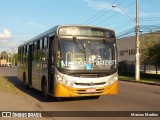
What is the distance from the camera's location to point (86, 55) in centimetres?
1414

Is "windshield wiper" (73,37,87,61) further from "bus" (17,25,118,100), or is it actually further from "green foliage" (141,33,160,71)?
"green foliage" (141,33,160,71)

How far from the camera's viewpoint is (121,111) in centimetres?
1217

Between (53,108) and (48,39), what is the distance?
3.37 meters

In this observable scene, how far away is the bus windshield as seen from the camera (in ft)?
45.6

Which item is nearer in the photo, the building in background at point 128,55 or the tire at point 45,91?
the tire at point 45,91

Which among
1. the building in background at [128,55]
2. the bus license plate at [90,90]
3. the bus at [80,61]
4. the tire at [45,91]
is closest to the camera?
the bus at [80,61]

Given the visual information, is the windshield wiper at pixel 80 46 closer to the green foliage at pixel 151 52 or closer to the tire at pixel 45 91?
the tire at pixel 45 91

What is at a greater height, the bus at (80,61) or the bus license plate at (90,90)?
the bus at (80,61)

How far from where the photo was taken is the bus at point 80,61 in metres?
13.9

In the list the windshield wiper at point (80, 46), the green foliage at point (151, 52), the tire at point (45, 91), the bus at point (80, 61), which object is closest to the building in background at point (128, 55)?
the green foliage at point (151, 52)

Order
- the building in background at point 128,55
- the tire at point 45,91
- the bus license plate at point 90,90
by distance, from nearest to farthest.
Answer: the bus license plate at point 90,90 < the tire at point 45,91 < the building in background at point 128,55

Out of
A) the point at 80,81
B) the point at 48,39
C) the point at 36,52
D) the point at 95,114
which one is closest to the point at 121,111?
the point at 95,114

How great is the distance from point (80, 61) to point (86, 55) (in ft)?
1.15

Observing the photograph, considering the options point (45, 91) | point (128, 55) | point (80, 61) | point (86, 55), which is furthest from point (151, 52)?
point (80, 61)
